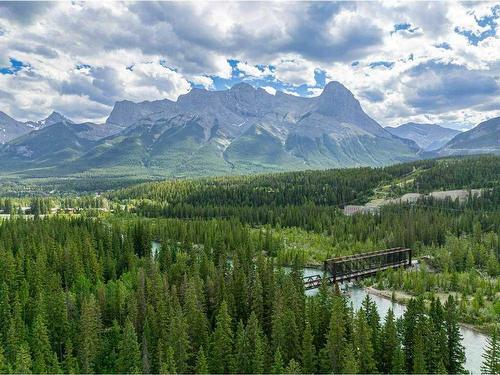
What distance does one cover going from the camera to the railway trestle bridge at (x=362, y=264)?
129925 mm

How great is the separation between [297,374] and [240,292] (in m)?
31.2

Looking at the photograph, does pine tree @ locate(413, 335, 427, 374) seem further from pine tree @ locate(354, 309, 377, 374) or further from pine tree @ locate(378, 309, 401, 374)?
pine tree @ locate(354, 309, 377, 374)

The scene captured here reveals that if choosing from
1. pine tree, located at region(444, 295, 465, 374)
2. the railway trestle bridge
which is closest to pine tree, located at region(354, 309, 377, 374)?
pine tree, located at region(444, 295, 465, 374)

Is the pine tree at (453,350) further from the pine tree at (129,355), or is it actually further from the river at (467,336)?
the pine tree at (129,355)

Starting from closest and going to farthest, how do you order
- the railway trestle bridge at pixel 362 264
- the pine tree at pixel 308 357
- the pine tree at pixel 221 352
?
the pine tree at pixel 308 357, the pine tree at pixel 221 352, the railway trestle bridge at pixel 362 264

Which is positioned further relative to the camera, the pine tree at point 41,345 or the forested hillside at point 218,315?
the pine tree at point 41,345

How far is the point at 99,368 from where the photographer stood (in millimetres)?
75312

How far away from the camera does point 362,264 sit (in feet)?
469

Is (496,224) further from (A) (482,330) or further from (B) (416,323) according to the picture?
(B) (416,323)

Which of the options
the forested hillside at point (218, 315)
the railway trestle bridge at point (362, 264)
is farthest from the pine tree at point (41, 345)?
the railway trestle bridge at point (362, 264)

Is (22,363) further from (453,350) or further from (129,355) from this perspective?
(453,350)

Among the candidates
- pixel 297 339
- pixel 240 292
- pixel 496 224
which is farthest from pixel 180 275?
pixel 496 224

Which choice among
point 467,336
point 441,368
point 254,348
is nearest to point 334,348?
point 254,348

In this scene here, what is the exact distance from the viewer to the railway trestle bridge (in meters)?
130
